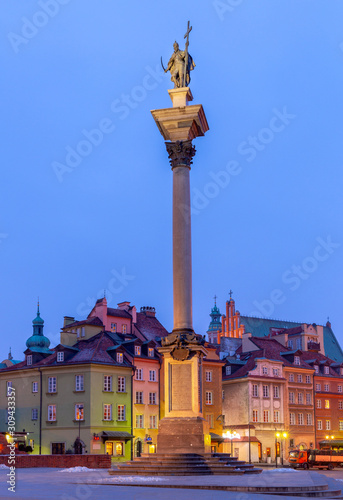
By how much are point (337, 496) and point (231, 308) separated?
106m

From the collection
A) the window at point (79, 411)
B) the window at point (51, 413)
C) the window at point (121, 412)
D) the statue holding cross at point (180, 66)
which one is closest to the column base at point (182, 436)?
the statue holding cross at point (180, 66)

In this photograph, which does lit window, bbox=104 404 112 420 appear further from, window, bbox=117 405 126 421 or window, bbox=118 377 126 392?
window, bbox=118 377 126 392

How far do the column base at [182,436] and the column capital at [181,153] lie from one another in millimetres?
11832

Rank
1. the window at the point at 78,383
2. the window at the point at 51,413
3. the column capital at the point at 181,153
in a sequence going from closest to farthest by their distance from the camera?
the column capital at the point at 181,153
the window at the point at 78,383
the window at the point at 51,413

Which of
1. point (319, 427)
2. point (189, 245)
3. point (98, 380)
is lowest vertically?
point (319, 427)

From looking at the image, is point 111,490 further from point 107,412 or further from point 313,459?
point 107,412

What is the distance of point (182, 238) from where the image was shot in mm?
33156

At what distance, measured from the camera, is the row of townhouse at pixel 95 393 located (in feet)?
209

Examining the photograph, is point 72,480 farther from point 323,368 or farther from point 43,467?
point 323,368

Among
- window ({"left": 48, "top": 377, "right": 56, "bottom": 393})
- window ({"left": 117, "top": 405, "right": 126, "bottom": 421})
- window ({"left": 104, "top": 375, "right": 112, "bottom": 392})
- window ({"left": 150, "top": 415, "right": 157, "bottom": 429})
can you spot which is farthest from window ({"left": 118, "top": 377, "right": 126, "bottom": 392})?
window ({"left": 48, "top": 377, "right": 56, "bottom": 393})

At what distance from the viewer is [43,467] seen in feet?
130

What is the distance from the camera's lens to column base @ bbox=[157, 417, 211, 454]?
3114 centimetres

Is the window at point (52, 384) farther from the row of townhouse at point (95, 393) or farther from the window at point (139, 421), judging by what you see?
the window at point (139, 421)

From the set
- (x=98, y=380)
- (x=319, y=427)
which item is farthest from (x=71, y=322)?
(x=319, y=427)
